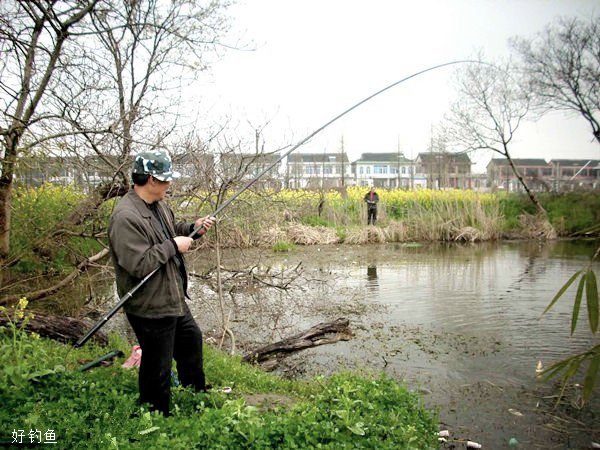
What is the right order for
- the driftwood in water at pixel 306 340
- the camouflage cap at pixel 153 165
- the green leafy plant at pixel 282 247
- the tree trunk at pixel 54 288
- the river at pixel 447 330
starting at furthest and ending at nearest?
the green leafy plant at pixel 282 247 < the tree trunk at pixel 54 288 < the driftwood in water at pixel 306 340 < the river at pixel 447 330 < the camouflage cap at pixel 153 165

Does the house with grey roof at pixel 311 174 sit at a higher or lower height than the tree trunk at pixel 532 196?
higher

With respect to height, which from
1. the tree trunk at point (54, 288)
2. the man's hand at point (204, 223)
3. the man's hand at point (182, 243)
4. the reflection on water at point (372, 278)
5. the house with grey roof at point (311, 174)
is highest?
the house with grey roof at point (311, 174)

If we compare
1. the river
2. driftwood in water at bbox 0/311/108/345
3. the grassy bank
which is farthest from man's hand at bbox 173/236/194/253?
the grassy bank

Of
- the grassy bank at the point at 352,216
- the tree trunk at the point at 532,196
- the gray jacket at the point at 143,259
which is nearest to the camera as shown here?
the gray jacket at the point at 143,259

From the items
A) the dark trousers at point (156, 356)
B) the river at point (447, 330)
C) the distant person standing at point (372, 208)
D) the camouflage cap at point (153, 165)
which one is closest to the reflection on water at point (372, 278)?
the river at point (447, 330)

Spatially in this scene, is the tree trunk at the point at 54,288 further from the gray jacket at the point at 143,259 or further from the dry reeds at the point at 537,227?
the dry reeds at the point at 537,227

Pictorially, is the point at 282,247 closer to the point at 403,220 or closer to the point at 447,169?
the point at 403,220

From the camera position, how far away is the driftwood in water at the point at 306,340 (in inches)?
222

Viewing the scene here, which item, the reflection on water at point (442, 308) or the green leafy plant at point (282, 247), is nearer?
the reflection on water at point (442, 308)

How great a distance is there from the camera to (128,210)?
3.09 m

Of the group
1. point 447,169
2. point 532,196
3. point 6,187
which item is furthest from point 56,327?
point 447,169

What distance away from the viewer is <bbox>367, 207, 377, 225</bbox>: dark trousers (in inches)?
810

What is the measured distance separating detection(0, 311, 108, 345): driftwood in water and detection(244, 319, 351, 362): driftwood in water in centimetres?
180

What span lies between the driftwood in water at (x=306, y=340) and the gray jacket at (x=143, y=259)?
8.15ft
